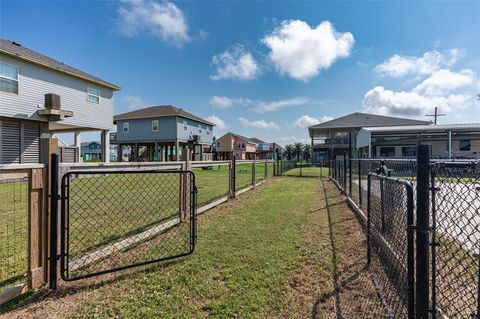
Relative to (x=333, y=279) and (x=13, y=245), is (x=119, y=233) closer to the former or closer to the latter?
(x=13, y=245)

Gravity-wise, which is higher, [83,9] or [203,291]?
[83,9]

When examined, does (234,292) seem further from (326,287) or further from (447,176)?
(447,176)

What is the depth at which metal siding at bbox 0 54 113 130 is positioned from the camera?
1375 cm

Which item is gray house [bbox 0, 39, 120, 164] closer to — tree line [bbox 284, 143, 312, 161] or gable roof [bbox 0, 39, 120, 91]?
gable roof [bbox 0, 39, 120, 91]

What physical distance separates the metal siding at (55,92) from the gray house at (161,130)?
31.8 feet

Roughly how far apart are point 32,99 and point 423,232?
1836 centimetres

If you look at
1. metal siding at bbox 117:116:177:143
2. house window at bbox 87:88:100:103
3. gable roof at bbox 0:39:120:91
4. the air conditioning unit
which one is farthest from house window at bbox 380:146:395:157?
the air conditioning unit

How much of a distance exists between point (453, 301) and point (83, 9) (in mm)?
11864

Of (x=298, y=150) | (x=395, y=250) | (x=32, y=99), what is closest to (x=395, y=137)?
(x=395, y=250)

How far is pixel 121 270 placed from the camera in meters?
3.29

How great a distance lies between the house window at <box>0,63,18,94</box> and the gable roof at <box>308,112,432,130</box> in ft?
94.1

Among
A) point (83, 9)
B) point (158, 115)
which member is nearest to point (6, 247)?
point (83, 9)

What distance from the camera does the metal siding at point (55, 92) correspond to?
13.8 meters

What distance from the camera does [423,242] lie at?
180 cm
